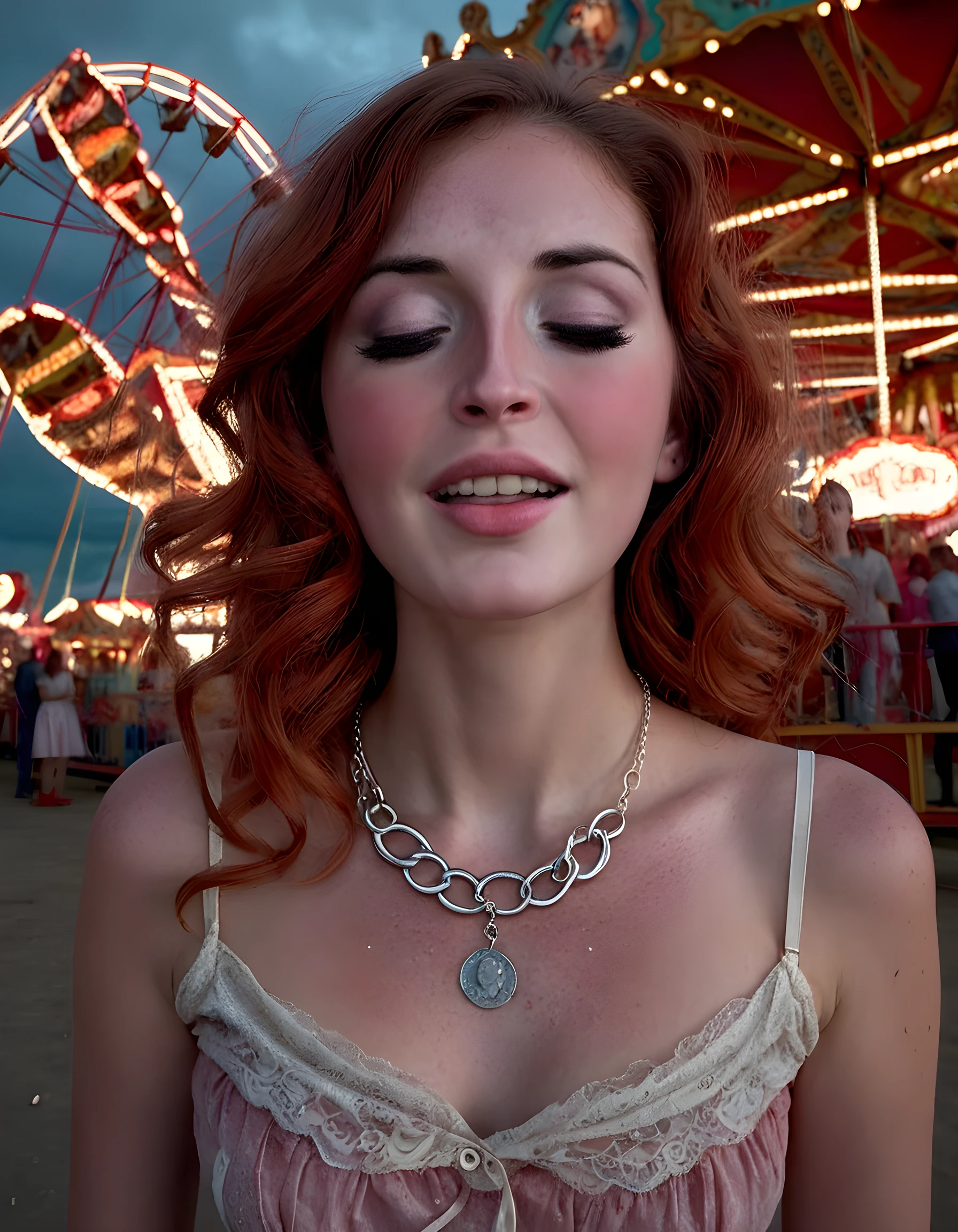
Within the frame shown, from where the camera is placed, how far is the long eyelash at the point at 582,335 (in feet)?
4.02

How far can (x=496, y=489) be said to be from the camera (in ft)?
3.85

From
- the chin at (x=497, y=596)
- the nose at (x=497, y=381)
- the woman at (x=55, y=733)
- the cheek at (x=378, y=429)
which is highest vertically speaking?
the nose at (x=497, y=381)

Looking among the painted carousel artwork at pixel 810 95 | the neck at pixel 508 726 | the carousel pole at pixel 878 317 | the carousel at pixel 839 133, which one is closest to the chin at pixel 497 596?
the neck at pixel 508 726

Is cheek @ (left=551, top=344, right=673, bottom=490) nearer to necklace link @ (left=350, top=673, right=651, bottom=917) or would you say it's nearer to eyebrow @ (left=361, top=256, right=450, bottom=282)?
eyebrow @ (left=361, top=256, right=450, bottom=282)

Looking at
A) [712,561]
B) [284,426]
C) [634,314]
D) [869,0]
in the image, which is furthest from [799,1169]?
[869,0]

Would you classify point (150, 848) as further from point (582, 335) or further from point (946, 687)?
point (946, 687)

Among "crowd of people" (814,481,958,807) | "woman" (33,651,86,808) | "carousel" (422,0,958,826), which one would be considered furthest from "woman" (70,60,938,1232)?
"woman" (33,651,86,808)

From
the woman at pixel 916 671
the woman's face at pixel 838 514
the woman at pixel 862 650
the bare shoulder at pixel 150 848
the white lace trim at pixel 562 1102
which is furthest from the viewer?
the woman at pixel 916 671

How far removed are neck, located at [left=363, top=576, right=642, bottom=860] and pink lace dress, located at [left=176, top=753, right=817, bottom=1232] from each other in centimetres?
32

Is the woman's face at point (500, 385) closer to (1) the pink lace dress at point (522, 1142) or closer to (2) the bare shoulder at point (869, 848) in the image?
(2) the bare shoulder at point (869, 848)

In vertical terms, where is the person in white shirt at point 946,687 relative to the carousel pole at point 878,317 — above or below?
below

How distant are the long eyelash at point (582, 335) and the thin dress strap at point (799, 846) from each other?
0.59 m

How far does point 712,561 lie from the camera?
155 cm

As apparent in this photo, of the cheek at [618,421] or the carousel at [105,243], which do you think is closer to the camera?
the cheek at [618,421]
